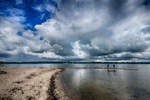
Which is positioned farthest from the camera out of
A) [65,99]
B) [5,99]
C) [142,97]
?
[142,97]

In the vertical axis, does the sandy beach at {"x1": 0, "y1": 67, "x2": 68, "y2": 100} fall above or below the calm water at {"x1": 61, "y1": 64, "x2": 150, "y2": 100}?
above

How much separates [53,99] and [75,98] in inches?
134

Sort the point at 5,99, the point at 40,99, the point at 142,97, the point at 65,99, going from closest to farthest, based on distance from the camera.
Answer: the point at 5,99 → the point at 40,99 → the point at 65,99 → the point at 142,97

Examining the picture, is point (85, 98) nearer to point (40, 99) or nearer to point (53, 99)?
point (53, 99)

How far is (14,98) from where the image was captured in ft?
30.8

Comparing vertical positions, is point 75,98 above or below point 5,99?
below

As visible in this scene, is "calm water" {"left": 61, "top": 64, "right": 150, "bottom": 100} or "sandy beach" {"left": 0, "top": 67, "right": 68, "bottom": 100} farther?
"calm water" {"left": 61, "top": 64, "right": 150, "bottom": 100}

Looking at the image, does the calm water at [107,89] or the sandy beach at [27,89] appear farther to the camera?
the calm water at [107,89]

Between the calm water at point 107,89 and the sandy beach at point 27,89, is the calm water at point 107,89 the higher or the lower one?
the lower one

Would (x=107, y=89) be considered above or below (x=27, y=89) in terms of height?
below

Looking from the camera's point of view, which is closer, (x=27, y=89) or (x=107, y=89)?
(x=27, y=89)

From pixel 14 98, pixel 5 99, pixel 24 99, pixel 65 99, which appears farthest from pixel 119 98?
pixel 5 99

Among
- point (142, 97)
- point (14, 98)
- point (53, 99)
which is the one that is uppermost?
point (14, 98)

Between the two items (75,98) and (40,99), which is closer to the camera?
(40,99)
